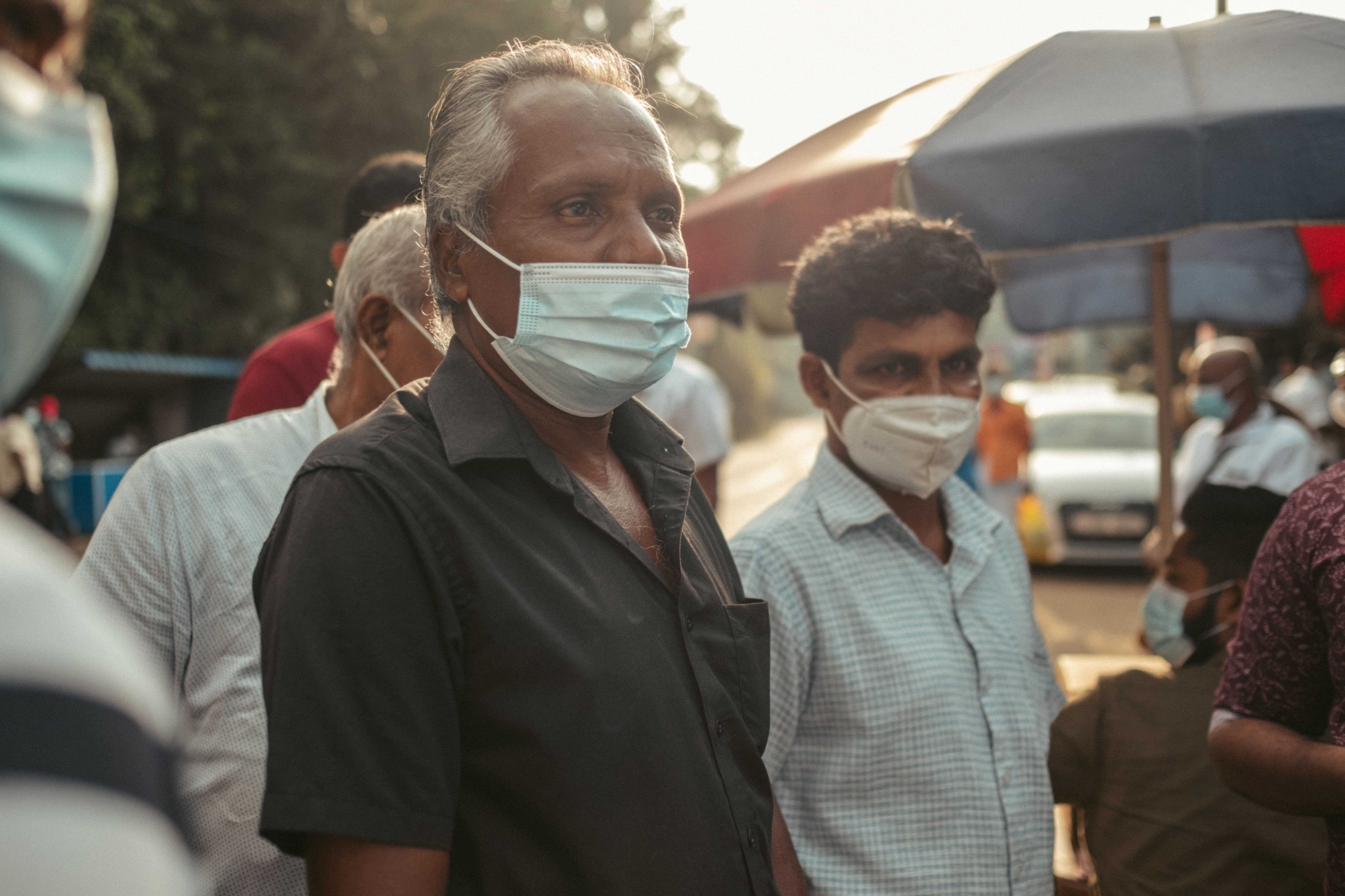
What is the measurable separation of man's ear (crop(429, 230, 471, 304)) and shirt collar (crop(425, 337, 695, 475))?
0.08 meters

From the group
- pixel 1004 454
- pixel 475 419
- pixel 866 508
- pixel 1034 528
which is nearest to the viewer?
pixel 475 419

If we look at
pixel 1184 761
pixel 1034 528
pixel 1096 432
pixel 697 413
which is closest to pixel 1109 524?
pixel 1034 528

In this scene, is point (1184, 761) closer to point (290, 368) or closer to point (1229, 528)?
point (1229, 528)

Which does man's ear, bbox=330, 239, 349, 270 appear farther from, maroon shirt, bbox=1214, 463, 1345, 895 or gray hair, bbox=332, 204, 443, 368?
maroon shirt, bbox=1214, 463, 1345, 895

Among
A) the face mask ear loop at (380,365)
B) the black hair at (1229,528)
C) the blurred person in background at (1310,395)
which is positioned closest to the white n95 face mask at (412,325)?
the face mask ear loop at (380,365)

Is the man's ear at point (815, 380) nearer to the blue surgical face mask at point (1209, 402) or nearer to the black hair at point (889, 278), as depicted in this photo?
the black hair at point (889, 278)

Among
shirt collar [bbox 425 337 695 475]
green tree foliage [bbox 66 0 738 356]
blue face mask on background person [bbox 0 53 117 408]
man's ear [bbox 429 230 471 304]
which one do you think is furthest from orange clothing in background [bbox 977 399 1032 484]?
blue face mask on background person [bbox 0 53 117 408]

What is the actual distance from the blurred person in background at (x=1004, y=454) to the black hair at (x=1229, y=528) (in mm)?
7110

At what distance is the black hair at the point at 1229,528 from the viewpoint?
2879 millimetres

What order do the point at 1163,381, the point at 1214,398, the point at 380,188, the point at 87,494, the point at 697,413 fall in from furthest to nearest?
the point at 87,494
the point at 1214,398
the point at 697,413
the point at 1163,381
the point at 380,188

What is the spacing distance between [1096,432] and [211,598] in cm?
1106

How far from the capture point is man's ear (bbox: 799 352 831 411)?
2.61 meters

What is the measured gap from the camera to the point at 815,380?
2.66m

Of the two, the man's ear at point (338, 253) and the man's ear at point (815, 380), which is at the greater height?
the man's ear at point (338, 253)
